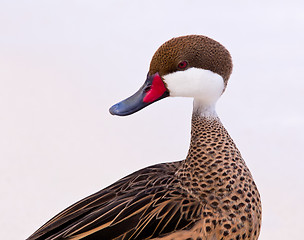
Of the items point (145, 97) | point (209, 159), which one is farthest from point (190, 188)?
point (145, 97)

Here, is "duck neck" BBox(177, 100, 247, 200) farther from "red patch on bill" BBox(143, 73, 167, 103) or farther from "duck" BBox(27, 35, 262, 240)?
"red patch on bill" BBox(143, 73, 167, 103)

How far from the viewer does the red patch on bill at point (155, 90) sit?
1.43 meters

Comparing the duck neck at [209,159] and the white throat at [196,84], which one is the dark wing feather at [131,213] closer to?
the duck neck at [209,159]

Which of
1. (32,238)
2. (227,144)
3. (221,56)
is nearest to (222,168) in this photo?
(227,144)

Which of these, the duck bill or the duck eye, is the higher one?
the duck eye

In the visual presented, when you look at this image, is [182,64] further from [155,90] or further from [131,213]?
[131,213]

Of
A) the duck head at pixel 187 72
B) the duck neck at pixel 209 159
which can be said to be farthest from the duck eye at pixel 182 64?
the duck neck at pixel 209 159

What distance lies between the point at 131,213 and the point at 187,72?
0.42m

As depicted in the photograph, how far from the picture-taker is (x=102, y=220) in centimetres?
143

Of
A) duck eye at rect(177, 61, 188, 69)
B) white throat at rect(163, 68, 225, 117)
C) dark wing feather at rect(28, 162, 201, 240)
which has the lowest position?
dark wing feather at rect(28, 162, 201, 240)

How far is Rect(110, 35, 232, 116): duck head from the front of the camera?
139 centimetres

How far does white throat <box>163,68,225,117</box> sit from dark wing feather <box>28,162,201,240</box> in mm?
262

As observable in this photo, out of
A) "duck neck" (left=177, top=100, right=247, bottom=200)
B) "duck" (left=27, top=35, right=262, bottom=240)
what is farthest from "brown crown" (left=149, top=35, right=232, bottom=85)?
"duck neck" (left=177, top=100, right=247, bottom=200)

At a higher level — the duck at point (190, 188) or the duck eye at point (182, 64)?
the duck eye at point (182, 64)
